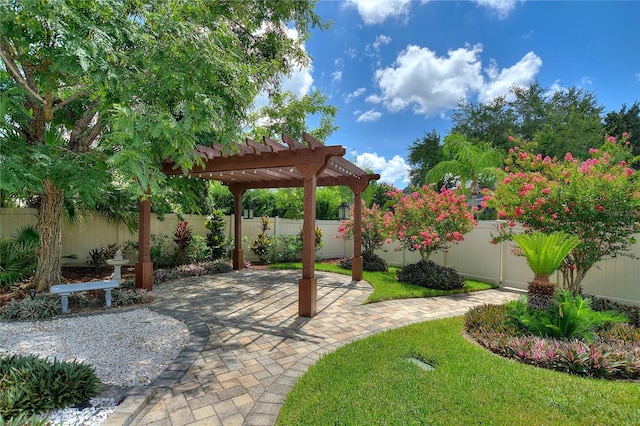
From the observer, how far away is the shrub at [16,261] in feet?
21.8

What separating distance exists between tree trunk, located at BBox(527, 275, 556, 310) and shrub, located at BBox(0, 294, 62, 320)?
760 centimetres

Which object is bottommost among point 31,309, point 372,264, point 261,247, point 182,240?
point 31,309

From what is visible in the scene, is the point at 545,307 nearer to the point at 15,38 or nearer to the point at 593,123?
the point at 15,38

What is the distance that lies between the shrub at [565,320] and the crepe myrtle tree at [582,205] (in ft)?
5.51

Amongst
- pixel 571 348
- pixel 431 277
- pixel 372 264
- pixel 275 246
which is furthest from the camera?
pixel 275 246

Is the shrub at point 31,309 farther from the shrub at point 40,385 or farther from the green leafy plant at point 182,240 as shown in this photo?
the green leafy plant at point 182,240

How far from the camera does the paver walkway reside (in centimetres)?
278

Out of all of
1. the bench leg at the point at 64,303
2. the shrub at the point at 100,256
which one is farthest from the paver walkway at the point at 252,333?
the shrub at the point at 100,256

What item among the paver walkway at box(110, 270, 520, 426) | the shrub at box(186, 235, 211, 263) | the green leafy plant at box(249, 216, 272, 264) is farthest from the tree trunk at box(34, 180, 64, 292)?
the green leafy plant at box(249, 216, 272, 264)

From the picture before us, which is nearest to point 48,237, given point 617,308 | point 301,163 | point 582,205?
point 301,163

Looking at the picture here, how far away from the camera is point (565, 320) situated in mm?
4184

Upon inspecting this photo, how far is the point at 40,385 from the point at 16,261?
632cm

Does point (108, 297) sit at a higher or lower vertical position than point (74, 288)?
lower

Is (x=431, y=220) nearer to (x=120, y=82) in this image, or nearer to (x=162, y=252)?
(x=120, y=82)
